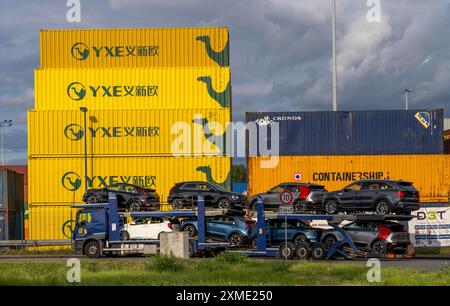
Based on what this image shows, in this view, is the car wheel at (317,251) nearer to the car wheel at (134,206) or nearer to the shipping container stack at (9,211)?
the car wheel at (134,206)

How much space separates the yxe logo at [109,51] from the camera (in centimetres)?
4016

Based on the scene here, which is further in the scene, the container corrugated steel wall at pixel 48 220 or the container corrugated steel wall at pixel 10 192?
the container corrugated steel wall at pixel 10 192

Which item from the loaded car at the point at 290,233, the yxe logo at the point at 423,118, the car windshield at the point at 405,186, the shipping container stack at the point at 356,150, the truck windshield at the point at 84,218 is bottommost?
the loaded car at the point at 290,233

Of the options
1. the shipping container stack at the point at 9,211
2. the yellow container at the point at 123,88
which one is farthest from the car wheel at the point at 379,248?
the shipping container stack at the point at 9,211

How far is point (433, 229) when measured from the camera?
3447cm

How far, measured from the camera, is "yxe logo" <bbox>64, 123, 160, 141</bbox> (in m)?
38.3

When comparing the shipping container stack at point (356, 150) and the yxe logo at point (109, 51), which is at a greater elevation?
the yxe logo at point (109, 51)

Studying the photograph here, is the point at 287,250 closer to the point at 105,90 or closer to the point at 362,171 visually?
the point at 362,171

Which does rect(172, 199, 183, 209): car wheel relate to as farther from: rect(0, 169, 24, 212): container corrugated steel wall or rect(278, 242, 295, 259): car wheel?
rect(0, 169, 24, 212): container corrugated steel wall

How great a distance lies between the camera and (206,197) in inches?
1164

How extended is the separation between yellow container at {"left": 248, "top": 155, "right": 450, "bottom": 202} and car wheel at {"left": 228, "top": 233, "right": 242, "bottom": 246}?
915cm

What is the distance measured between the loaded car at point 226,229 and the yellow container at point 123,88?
1218cm
